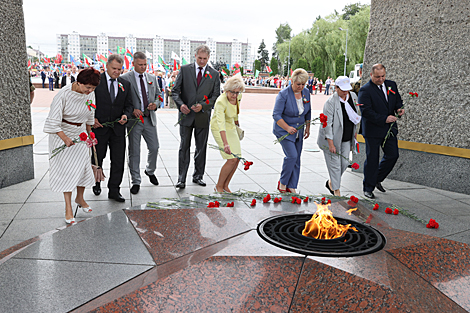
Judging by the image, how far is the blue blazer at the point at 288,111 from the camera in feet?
16.3

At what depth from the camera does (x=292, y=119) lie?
5.04 m

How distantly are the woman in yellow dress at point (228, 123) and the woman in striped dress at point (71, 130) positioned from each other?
57.7 inches

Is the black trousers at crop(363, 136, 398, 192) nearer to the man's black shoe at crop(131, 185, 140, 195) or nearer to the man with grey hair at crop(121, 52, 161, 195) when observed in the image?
the man with grey hair at crop(121, 52, 161, 195)

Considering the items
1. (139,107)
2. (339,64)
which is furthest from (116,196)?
(339,64)

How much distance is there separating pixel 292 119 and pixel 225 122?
0.83 m

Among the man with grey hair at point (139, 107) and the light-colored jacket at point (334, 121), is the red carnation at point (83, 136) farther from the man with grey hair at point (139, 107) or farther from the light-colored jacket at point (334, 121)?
the light-colored jacket at point (334, 121)

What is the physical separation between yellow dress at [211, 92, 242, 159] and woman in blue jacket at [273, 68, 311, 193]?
516 millimetres

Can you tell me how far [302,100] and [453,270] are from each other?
2970 mm

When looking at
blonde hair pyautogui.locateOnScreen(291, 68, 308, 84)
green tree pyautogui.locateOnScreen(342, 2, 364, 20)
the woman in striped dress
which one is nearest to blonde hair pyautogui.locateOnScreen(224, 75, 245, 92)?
blonde hair pyautogui.locateOnScreen(291, 68, 308, 84)

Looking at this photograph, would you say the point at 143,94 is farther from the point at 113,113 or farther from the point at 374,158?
the point at 374,158

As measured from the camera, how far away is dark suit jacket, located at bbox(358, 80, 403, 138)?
5.45 meters

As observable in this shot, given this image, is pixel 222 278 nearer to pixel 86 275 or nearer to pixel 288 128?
pixel 86 275

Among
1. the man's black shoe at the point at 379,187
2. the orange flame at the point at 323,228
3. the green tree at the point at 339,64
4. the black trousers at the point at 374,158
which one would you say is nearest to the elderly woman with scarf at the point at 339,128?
the black trousers at the point at 374,158

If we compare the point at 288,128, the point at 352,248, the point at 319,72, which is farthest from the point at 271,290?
the point at 319,72
